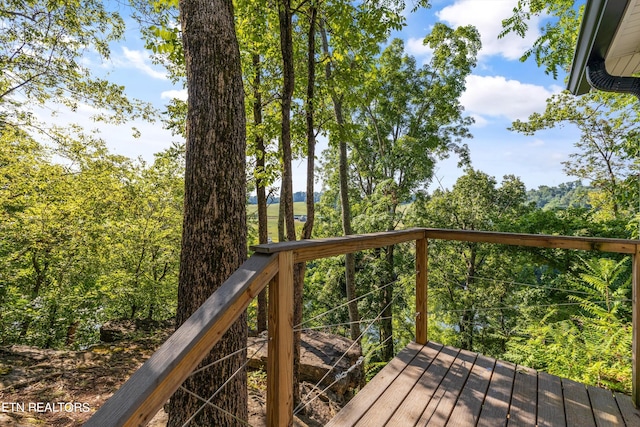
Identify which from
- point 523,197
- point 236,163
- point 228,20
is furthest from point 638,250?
point 523,197

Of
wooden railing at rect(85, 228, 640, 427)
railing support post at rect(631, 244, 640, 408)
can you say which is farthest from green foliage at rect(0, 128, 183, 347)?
railing support post at rect(631, 244, 640, 408)

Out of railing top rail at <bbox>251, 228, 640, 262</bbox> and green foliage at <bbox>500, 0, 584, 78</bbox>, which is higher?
green foliage at <bbox>500, 0, 584, 78</bbox>

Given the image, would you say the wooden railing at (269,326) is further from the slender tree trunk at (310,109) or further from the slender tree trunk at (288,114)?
the slender tree trunk at (310,109)

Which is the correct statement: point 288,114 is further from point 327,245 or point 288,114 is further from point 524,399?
point 524,399

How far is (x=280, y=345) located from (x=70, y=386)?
4.58 meters

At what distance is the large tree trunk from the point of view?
2.24m

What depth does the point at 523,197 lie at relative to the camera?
14.2m

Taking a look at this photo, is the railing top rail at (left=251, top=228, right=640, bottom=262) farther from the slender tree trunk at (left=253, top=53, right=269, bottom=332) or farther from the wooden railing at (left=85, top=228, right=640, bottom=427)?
the slender tree trunk at (left=253, top=53, right=269, bottom=332)

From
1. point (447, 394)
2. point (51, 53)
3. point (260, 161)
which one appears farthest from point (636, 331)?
point (51, 53)

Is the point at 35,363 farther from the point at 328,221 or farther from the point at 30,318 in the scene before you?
the point at 328,221

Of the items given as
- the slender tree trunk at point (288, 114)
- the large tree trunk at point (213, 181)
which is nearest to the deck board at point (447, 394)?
the large tree trunk at point (213, 181)

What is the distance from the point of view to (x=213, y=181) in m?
2.28

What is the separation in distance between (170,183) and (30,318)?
15.9 ft

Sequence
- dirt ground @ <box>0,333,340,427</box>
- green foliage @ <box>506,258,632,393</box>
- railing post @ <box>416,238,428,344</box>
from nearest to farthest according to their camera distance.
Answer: green foliage @ <box>506,258,632,393</box>
railing post @ <box>416,238,428,344</box>
dirt ground @ <box>0,333,340,427</box>
